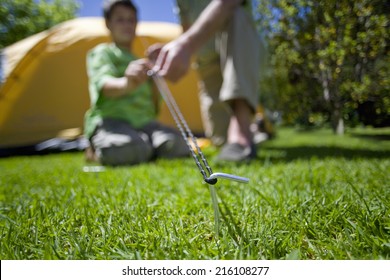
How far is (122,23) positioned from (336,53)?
123cm

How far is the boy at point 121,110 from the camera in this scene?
1442mm

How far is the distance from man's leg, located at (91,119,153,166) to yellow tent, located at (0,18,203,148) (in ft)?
3.73

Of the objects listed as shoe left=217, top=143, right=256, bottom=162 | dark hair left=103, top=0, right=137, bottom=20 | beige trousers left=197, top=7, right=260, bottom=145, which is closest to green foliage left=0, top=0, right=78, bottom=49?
dark hair left=103, top=0, right=137, bottom=20

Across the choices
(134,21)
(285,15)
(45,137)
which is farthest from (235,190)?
(45,137)

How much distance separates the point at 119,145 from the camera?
1429mm

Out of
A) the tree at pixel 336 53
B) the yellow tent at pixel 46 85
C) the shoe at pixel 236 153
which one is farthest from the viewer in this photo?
the yellow tent at pixel 46 85

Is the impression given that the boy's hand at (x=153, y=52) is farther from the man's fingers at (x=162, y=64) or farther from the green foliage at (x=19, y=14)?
the green foliage at (x=19, y=14)

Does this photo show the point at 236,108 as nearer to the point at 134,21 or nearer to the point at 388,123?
the point at 388,123

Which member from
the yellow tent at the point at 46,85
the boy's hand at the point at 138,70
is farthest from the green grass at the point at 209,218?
the yellow tent at the point at 46,85

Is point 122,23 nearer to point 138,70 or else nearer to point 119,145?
point 138,70

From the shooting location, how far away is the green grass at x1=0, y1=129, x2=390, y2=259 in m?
0.43

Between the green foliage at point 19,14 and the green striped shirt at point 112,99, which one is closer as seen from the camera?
the green foliage at point 19,14

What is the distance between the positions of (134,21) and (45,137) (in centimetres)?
138

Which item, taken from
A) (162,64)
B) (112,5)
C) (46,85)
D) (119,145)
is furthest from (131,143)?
(46,85)
